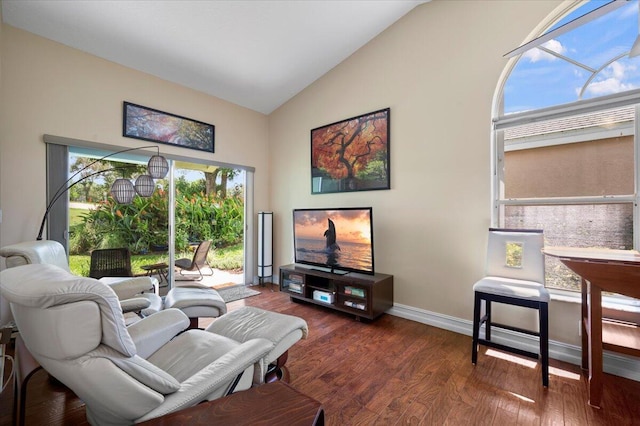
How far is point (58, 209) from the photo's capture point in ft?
9.63

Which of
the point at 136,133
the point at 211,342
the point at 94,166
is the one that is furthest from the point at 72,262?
the point at 211,342

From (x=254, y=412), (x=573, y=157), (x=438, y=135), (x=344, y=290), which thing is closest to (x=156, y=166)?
(x=344, y=290)

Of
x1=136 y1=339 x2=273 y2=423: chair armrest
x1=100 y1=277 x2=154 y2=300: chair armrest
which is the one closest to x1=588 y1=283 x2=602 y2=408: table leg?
x1=136 y1=339 x2=273 y2=423: chair armrest

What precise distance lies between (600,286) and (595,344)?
39 centimetres

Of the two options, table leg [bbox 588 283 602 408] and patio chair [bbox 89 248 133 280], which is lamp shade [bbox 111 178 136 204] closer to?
patio chair [bbox 89 248 133 280]

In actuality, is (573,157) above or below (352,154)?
below

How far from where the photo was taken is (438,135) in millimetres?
3043

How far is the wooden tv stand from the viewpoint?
122 inches

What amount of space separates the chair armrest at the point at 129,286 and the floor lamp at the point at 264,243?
2103 millimetres

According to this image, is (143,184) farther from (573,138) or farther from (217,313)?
(573,138)

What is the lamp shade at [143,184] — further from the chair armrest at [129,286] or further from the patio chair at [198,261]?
the patio chair at [198,261]

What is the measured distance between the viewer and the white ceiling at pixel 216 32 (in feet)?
8.76

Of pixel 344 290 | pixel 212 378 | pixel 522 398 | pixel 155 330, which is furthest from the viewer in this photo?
pixel 344 290

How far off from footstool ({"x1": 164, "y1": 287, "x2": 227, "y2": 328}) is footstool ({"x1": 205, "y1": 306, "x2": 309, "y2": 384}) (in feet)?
1.40
